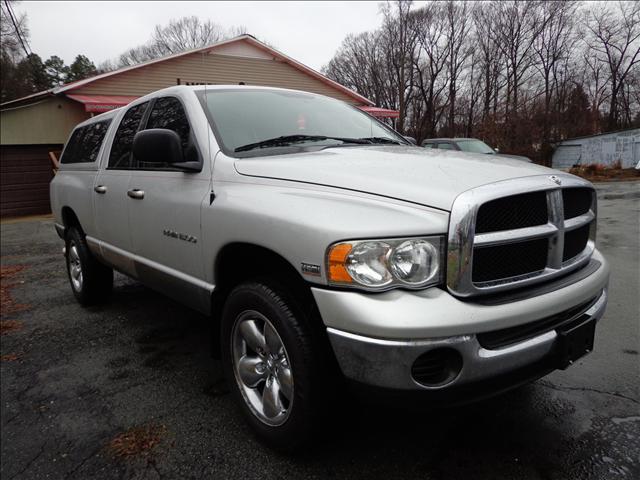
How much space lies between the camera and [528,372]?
1838mm

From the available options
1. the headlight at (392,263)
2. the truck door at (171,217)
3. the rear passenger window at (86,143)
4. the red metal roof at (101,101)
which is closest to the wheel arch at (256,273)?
the truck door at (171,217)

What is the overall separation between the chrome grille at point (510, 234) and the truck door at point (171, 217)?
1454 millimetres

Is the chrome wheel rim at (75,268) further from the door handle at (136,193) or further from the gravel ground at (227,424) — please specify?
the door handle at (136,193)

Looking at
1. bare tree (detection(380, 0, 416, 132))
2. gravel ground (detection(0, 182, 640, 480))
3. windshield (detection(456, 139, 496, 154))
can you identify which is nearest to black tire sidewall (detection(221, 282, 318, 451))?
gravel ground (detection(0, 182, 640, 480))

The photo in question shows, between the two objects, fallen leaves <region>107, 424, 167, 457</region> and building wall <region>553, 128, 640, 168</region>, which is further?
building wall <region>553, 128, 640, 168</region>

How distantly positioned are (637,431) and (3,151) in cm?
1825

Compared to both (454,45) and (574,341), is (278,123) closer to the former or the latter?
(574,341)

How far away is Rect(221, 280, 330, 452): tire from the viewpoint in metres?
1.92

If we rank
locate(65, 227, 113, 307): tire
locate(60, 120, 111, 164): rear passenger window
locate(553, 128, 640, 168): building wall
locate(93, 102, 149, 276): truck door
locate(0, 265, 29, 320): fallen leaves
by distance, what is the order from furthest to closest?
locate(553, 128, 640, 168): building wall → locate(0, 265, 29, 320): fallen leaves → locate(65, 227, 113, 307): tire → locate(60, 120, 111, 164): rear passenger window → locate(93, 102, 149, 276): truck door

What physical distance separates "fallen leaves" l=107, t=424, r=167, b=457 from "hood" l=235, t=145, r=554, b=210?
1.51 m

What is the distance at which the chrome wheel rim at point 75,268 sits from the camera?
4.69 metres

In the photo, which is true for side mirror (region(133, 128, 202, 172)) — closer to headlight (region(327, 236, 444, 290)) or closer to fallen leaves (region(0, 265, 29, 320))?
headlight (region(327, 236, 444, 290))

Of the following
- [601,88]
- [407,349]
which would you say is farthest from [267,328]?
[601,88]

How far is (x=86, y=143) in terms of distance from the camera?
4.59m
